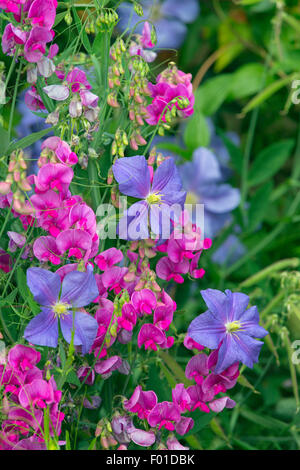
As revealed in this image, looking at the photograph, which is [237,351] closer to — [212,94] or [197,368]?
[197,368]

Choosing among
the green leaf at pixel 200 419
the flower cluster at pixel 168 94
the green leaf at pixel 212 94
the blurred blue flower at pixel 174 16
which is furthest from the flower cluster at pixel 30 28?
the blurred blue flower at pixel 174 16

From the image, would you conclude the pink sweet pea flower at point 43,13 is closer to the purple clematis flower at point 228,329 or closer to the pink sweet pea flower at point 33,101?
the pink sweet pea flower at point 33,101

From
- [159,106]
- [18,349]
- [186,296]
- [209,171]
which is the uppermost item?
[159,106]

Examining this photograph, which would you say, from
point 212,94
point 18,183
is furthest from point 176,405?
point 212,94

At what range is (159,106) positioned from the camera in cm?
54

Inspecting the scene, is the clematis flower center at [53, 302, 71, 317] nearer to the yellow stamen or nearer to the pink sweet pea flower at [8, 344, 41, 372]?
the pink sweet pea flower at [8, 344, 41, 372]

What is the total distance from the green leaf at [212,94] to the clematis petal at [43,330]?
27.5 inches

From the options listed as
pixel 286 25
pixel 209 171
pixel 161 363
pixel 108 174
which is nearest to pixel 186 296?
pixel 209 171

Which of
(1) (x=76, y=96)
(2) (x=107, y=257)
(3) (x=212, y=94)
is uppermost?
(1) (x=76, y=96)

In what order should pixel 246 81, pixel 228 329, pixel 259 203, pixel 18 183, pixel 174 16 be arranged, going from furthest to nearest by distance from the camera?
pixel 174 16
pixel 246 81
pixel 259 203
pixel 228 329
pixel 18 183

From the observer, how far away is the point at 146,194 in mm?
516

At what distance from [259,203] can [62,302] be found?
54 centimetres
